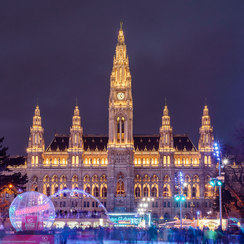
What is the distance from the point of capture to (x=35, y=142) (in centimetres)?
12638

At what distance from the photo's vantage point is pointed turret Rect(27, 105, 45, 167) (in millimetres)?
125625

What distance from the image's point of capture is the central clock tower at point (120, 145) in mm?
117938

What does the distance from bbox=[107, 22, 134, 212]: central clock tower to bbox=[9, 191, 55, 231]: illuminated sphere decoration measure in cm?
7640

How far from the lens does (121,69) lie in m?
128

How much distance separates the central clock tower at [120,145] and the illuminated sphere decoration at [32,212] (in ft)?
251

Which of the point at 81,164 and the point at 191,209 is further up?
the point at 81,164

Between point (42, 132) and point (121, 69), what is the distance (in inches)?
1285

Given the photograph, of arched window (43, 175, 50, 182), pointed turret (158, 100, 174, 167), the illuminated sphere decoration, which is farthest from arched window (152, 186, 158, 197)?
the illuminated sphere decoration

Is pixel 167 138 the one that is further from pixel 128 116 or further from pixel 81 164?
pixel 81 164

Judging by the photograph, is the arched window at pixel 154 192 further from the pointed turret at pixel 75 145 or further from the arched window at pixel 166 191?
the pointed turret at pixel 75 145

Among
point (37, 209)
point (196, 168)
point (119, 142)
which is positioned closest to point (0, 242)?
point (37, 209)

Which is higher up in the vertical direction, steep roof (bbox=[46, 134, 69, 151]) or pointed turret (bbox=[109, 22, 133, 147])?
pointed turret (bbox=[109, 22, 133, 147])

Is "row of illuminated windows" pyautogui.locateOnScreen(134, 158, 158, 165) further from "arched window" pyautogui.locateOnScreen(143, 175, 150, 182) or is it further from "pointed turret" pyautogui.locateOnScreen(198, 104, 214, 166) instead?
"pointed turret" pyautogui.locateOnScreen(198, 104, 214, 166)

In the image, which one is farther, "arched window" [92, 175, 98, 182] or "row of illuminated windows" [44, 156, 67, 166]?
"row of illuminated windows" [44, 156, 67, 166]
